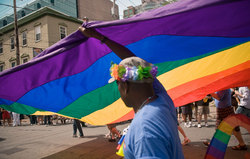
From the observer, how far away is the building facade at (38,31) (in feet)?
60.8

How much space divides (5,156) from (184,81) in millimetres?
5653

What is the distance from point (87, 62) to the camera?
114 inches

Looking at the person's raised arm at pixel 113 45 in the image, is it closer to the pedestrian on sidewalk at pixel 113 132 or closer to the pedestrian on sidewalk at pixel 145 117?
the pedestrian on sidewalk at pixel 145 117

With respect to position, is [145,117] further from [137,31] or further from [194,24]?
[194,24]

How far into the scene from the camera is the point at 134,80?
117 cm

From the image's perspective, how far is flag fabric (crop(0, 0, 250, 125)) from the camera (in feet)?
6.20

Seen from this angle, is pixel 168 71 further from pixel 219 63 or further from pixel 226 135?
pixel 226 135

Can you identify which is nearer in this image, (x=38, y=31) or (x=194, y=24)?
(x=194, y=24)

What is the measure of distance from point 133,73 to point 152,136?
1.43 feet

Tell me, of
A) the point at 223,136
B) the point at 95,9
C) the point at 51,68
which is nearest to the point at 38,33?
the point at 95,9

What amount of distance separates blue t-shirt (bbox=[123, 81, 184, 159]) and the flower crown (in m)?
0.20

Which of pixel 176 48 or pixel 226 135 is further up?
pixel 176 48

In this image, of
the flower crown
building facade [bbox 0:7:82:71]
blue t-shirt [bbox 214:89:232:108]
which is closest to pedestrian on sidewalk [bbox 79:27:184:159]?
the flower crown

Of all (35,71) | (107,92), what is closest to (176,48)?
(107,92)
